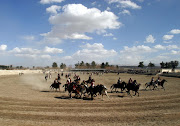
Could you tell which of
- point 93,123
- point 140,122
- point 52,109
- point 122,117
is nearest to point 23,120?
point 52,109

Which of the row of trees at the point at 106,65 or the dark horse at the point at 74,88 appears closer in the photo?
the dark horse at the point at 74,88

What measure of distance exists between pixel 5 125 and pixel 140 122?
7.56 meters

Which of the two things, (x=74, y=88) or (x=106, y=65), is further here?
(x=106, y=65)

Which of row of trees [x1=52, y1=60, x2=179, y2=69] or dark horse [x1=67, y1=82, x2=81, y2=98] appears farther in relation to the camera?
row of trees [x1=52, y1=60, x2=179, y2=69]

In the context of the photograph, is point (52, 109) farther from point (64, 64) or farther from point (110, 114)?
point (64, 64)

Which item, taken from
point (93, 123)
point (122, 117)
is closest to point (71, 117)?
point (93, 123)

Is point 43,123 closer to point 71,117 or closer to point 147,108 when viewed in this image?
point 71,117

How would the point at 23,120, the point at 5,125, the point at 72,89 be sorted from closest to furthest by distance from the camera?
the point at 5,125
the point at 23,120
the point at 72,89

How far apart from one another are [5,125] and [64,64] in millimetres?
171190

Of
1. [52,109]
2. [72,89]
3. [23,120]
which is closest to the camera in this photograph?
[23,120]

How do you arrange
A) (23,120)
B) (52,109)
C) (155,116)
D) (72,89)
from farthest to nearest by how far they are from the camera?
1. (72,89)
2. (52,109)
3. (155,116)
4. (23,120)

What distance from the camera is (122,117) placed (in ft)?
31.2

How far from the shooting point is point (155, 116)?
970 cm

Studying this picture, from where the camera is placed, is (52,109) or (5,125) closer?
(5,125)
